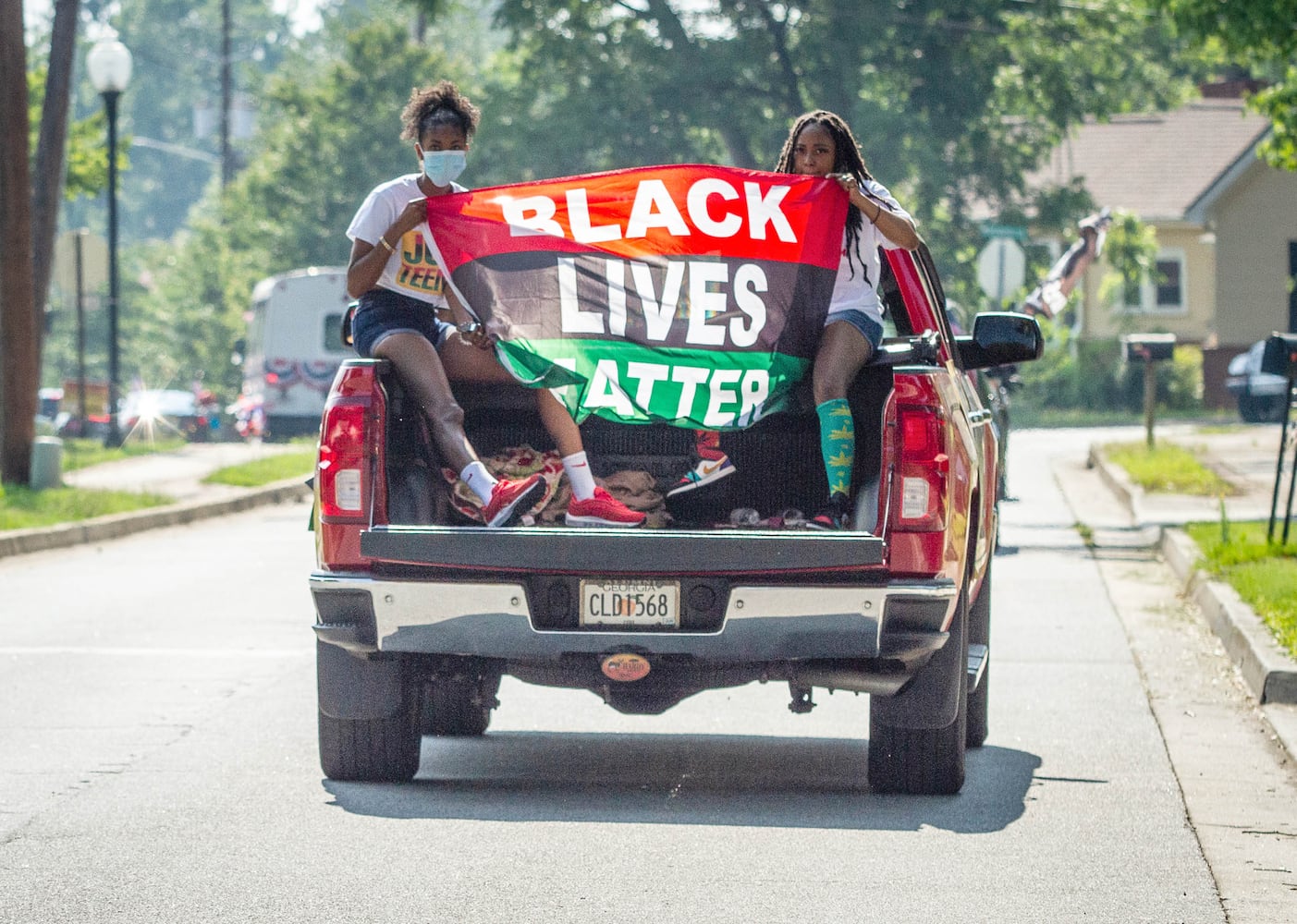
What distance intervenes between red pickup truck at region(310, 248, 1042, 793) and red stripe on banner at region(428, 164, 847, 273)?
0.50 m

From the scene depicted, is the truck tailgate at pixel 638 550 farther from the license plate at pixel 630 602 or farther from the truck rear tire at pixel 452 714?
the truck rear tire at pixel 452 714

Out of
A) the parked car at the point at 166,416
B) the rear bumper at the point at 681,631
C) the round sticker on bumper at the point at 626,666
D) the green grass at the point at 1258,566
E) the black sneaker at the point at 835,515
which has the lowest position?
the parked car at the point at 166,416

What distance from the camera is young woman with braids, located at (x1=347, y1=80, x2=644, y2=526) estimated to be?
22.4 ft

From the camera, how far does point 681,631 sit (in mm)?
6461

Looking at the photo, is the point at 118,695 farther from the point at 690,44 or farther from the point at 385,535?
the point at 690,44

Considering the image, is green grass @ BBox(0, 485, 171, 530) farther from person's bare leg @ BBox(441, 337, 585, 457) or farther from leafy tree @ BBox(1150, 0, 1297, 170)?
person's bare leg @ BBox(441, 337, 585, 457)

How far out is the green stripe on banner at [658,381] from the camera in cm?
698

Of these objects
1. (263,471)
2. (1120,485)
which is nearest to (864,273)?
(1120,485)

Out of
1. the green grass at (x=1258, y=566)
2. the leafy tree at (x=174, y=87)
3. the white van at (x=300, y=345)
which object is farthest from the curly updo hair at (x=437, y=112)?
the leafy tree at (x=174, y=87)

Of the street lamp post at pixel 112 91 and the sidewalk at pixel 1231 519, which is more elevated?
the street lamp post at pixel 112 91

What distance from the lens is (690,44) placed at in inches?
1619

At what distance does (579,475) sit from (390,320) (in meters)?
0.92

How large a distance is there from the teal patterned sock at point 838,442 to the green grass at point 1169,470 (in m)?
11.7

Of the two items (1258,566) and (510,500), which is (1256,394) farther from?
(510,500)
